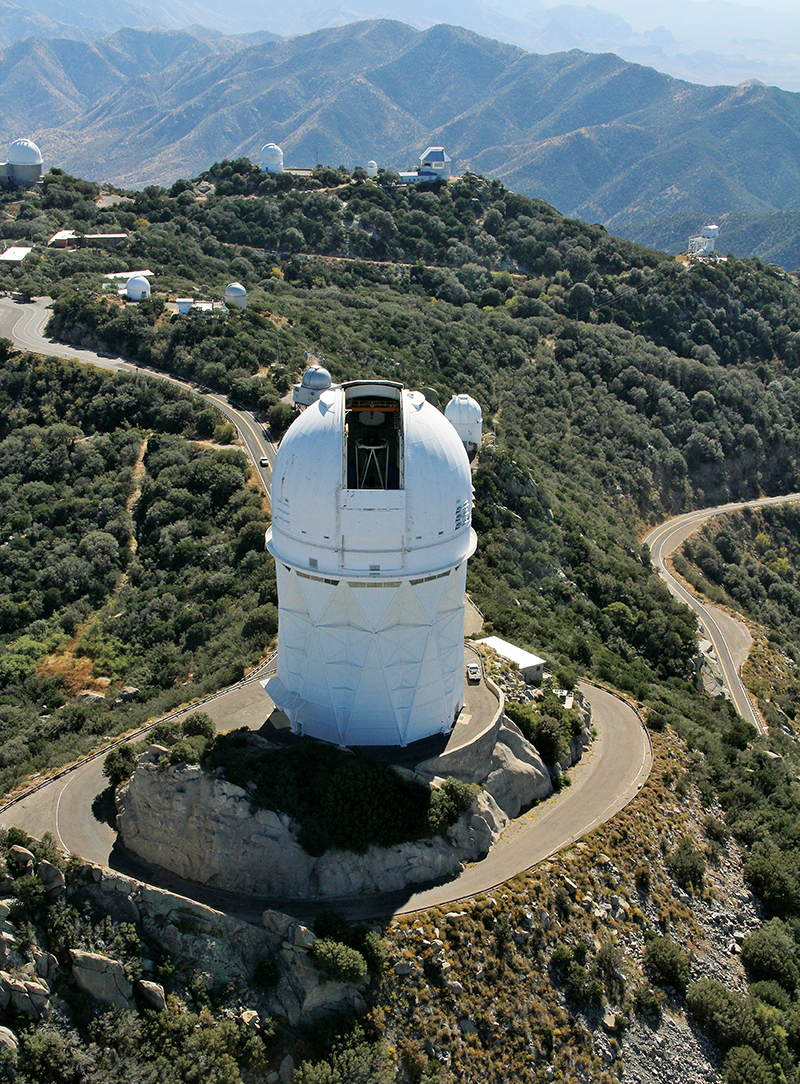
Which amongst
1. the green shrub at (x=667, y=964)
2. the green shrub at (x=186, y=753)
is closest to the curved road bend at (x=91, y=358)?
the green shrub at (x=186, y=753)

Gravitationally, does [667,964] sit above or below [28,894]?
below

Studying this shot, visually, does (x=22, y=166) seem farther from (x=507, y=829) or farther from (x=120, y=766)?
(x=507, y=829)

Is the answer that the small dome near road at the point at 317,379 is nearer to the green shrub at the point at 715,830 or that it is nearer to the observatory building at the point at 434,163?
the green shrub at the point at 715,830

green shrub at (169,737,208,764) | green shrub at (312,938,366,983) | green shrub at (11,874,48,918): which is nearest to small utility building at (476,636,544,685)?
green shrub at (169,737,208,764)

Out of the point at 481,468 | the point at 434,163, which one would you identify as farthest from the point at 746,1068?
the point at 434,163

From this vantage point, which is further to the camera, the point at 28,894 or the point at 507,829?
the point at 507,829

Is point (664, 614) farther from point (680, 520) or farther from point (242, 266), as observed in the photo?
point (242, 266)
